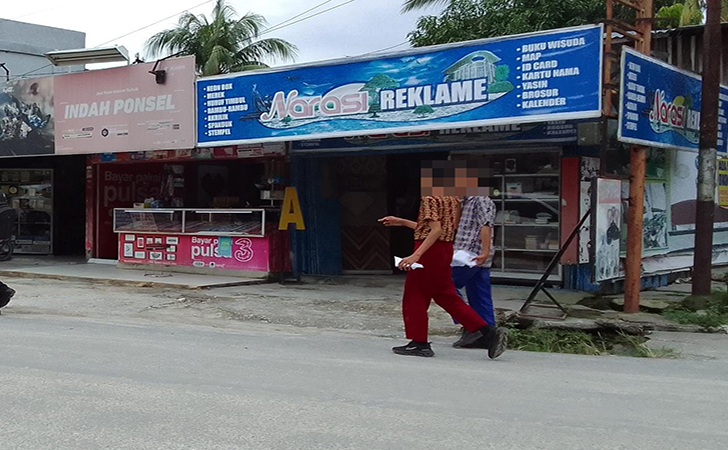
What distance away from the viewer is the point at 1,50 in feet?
88.8

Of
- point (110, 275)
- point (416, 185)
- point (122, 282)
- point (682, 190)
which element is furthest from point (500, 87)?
point (110, 275)

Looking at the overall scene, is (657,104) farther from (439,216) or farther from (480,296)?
(439,216)

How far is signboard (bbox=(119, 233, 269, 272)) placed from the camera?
14.1 m

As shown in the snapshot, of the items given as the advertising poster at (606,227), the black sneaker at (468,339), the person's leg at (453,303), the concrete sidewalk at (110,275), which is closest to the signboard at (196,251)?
the concrete sidewalk at (110,275)

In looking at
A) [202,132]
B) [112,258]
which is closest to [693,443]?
[202,132]

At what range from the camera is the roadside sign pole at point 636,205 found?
33.3ft

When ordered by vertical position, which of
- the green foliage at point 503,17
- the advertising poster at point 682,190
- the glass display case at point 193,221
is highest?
the green foliage at point 503,17

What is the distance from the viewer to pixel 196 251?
48.5 feet

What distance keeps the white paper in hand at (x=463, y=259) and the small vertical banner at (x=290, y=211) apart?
22.1 feet

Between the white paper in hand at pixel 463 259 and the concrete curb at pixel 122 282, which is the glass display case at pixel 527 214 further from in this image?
the white paper in hand at pixel 463 259

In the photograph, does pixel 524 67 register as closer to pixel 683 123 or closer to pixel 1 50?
pixel 683 123

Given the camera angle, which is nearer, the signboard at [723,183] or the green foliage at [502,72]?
the green foliage at [502,72]

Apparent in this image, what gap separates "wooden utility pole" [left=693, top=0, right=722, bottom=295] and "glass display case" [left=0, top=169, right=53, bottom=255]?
15.6m

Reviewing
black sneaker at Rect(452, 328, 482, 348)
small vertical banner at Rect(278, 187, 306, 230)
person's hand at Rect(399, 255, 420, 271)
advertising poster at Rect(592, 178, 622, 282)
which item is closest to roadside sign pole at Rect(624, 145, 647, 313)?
advertising poster at Rect(592, 178, 622, 282)
